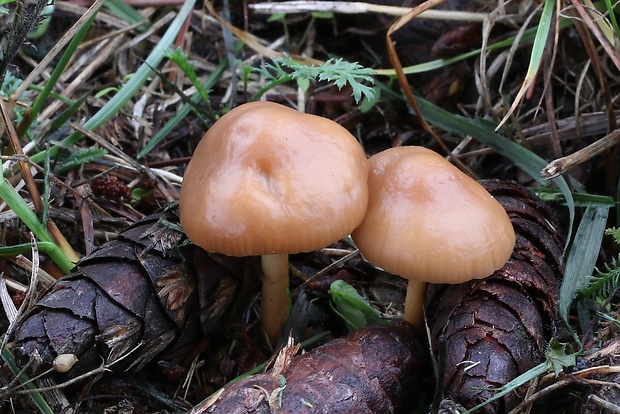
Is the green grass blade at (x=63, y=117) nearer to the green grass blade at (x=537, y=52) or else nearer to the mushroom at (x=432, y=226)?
the mushroom at (x=432, y=226)

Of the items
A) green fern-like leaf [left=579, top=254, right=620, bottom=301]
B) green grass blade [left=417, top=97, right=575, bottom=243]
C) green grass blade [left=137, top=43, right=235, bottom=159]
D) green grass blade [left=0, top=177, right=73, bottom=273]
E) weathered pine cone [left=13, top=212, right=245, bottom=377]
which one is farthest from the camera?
green grass blade [left=137, top=43, right=235, bottom=159]

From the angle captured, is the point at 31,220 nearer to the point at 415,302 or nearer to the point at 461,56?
the point at 415,302

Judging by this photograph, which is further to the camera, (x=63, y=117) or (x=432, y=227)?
(x=63, y=117)

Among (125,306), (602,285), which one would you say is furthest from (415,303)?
(125,306)

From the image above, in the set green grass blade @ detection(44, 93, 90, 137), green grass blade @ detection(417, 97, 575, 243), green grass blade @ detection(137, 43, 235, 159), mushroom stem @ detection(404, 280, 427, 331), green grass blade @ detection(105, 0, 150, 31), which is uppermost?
green grass blade @ detection(105, 0, 150, 31)

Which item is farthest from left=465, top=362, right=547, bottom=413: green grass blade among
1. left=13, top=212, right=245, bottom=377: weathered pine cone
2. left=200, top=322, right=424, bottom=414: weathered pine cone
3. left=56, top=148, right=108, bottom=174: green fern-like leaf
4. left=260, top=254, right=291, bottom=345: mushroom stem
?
left=56, top=148, right=108, bottom=174: green fern-like leaf

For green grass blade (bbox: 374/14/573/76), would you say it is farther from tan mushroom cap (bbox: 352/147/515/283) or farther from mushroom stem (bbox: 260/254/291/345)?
mushroom stem (bbox: 260/254/291/345)

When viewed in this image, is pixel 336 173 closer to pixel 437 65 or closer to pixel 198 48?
pixel 437 65

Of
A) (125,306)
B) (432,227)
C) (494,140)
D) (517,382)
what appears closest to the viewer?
(517,382)
